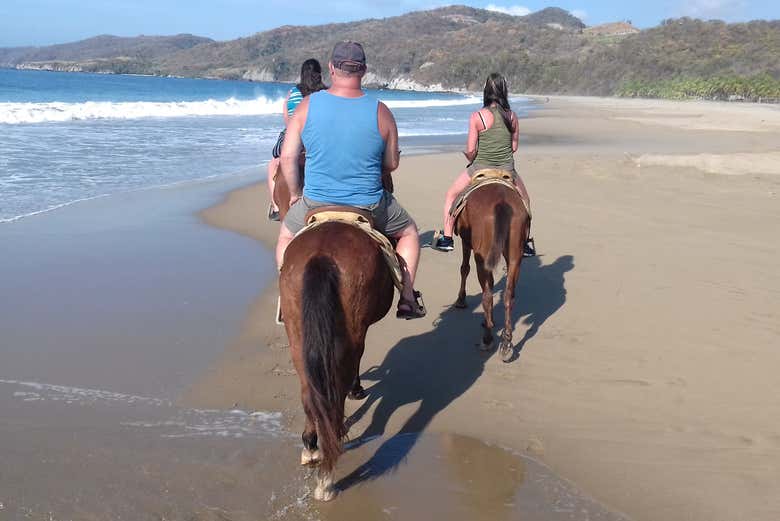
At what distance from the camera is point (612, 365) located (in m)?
5.77

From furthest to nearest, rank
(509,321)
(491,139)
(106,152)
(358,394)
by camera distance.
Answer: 1. (106,152)
2. (491,139)
3. (509,321)
4. (358,394)

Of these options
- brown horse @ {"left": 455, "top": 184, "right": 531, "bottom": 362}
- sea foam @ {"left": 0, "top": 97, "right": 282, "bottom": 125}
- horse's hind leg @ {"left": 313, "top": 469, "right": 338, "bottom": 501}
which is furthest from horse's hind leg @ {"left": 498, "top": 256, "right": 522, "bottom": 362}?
sea foam @ {"left": 0, "top": 97, "right": 282, "bottom": 125}

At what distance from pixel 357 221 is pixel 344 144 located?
0.45 m

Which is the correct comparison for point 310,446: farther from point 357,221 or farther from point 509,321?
point 509,321

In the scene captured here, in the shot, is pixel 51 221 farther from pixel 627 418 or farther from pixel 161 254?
pixel 627 418

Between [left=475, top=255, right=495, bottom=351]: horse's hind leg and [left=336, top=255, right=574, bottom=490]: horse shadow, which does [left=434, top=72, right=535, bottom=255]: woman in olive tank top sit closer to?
[left=475, top=255, right=495, bottom=351]: horse's hind leg

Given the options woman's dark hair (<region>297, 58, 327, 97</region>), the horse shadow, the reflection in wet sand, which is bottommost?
the horse shadow

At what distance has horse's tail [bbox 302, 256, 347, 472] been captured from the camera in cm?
354

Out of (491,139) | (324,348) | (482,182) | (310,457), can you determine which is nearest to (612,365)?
(482,182)

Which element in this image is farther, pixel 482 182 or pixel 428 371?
pixel 482 182

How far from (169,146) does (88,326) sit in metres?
15.5

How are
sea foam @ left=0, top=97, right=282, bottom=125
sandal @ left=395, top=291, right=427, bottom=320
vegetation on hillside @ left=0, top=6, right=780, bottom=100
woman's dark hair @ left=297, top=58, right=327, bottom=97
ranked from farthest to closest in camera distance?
vegetation on hillside @ left=0, top=6, right=780, bottom=100
sea foam @ left=0, top=97, right=282, bottom=125
woman's dark hair @ left=297, top=58, right=327, bottom=97
sandal @ left=395, top=291, right=427, bottom=320

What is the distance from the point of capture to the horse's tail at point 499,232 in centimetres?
593

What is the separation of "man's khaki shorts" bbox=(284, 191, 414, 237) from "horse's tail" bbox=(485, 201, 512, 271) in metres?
1.62
